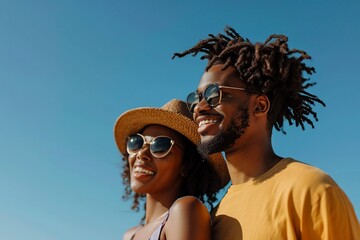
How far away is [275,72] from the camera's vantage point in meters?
3.88

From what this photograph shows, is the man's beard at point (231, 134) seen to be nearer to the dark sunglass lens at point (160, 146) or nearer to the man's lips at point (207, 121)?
the man's lips at point (207, 121)

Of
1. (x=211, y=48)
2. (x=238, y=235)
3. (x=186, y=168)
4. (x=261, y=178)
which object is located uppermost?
(x=211, y=48)

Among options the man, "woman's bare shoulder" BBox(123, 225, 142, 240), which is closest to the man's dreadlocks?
the man

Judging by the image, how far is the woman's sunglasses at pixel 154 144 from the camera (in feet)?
15.5

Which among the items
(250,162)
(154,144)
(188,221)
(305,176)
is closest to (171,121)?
(154,144)

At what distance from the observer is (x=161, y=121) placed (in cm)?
500

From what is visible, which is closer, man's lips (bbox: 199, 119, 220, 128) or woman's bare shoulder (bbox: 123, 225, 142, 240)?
man's lips (bbox: 199, 119, 220, 128)

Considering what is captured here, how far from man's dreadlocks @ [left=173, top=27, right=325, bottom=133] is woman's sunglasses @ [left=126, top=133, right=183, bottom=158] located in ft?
3.03

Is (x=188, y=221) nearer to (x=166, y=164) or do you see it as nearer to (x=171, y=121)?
(x=166, y=164)

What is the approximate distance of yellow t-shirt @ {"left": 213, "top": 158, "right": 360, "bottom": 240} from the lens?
9.42 feet

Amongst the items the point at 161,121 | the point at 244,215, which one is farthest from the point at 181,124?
the point at 244,215

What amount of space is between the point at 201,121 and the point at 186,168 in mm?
927

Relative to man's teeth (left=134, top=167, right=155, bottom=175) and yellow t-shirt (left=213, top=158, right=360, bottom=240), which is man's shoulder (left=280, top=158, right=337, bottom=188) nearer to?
yellow t-shirt (left=213, top=158, right=360, bottom=240)

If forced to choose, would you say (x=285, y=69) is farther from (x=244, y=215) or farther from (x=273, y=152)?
(x=244, y=215)
